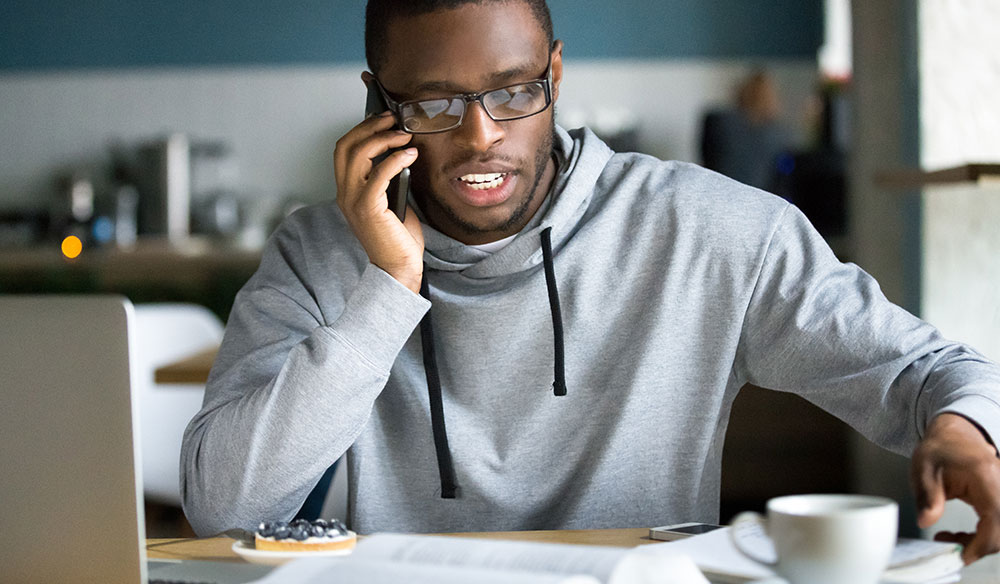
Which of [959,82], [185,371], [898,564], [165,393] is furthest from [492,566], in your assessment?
[959,82]

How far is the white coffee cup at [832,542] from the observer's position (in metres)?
0.74

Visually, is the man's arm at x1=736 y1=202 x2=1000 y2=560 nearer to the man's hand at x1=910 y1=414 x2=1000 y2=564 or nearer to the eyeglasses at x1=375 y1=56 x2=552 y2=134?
the man's hand at x1=910 y1=414 x2=1000 y2=564

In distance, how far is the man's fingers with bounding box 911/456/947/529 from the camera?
0.95 m

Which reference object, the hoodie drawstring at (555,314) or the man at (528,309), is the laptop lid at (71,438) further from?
the hoodie drawstring at (555,314)

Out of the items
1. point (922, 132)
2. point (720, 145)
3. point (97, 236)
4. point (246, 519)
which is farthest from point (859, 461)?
point (97, 236)

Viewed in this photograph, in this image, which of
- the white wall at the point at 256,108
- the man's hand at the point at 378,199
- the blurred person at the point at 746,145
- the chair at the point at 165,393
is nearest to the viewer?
the man's hand at the point at 378,199

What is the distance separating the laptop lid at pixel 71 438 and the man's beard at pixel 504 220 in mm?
629

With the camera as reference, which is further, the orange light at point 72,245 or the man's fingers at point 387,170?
the orange light at point 72,245

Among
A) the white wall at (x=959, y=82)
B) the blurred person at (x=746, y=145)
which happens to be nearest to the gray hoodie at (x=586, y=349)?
the white wall at (x=959, y=82)

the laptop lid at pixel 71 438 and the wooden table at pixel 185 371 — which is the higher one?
the laptop lid at pixel 71 438

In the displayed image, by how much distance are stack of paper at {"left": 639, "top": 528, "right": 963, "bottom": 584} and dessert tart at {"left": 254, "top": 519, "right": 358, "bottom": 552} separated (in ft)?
0.88

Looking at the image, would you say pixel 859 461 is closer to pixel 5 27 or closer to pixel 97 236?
pixel 97 236

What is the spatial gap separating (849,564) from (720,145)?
4594 mm

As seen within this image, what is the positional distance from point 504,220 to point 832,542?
766 mm
